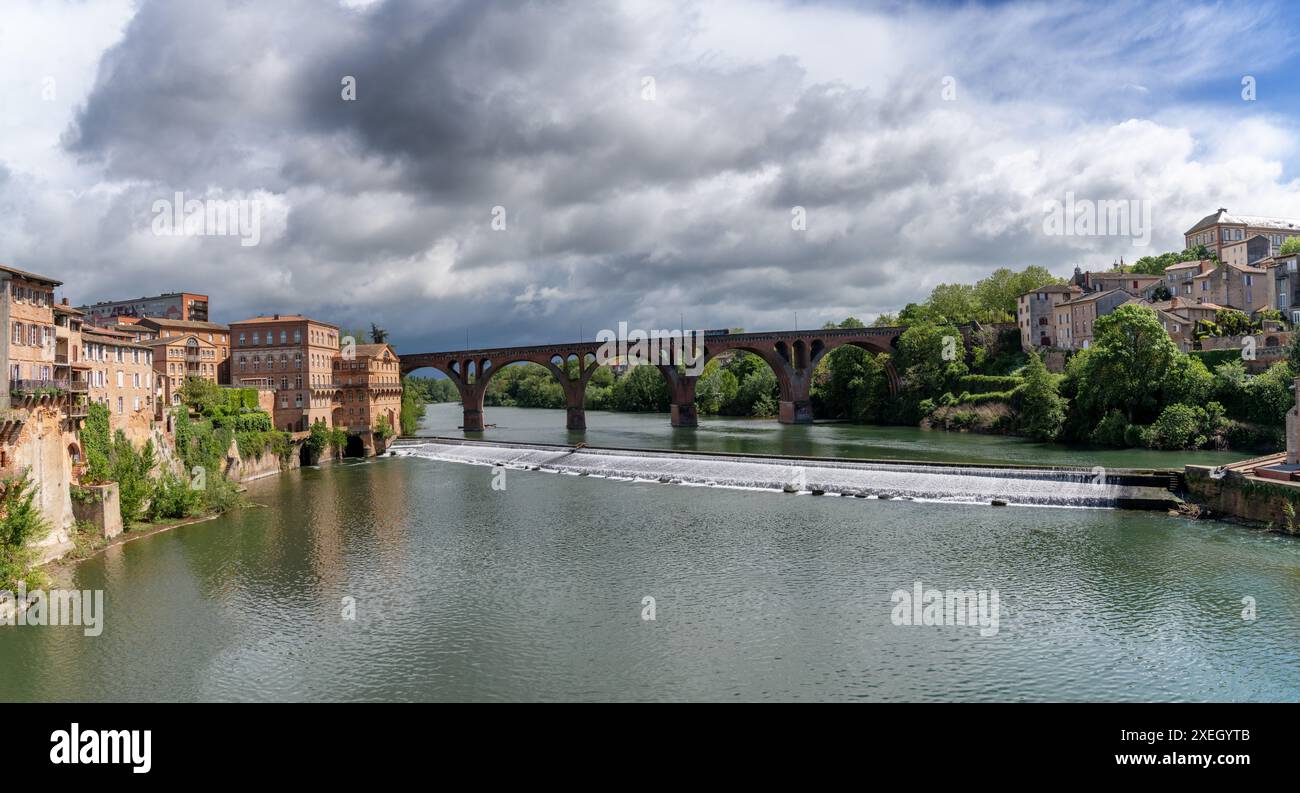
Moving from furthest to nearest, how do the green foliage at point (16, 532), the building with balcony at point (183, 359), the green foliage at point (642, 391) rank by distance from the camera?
the green foliage at point (642, 391) → the building with balcony at point (183, 359) → the green foliage at point (16, 532)

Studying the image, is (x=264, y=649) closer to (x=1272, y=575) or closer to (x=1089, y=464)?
(x=1272, y=575)

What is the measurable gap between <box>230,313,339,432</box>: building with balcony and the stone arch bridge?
27149mm

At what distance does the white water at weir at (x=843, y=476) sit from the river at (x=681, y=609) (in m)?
1.57

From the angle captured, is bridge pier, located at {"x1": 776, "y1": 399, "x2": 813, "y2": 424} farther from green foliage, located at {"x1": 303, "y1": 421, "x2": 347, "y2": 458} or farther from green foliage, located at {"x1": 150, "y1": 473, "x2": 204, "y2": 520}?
green foliage, located at {"x1": 150, "y1": 473, "x2": 204, "y2": 520}

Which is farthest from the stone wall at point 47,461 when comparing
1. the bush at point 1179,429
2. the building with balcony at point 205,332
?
the bush at point 1179,429

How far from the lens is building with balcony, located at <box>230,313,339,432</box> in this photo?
2126 inches

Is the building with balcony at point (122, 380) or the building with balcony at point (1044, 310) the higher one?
the building with balcony at point (1044, 310)

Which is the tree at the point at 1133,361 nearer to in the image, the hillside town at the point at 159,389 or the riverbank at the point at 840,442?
the riverbank at the point at 840,442

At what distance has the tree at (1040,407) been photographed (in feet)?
→ 168

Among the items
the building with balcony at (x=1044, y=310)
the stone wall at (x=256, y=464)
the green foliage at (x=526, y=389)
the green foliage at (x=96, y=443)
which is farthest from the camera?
the green foliage at (x=526, y=389)
